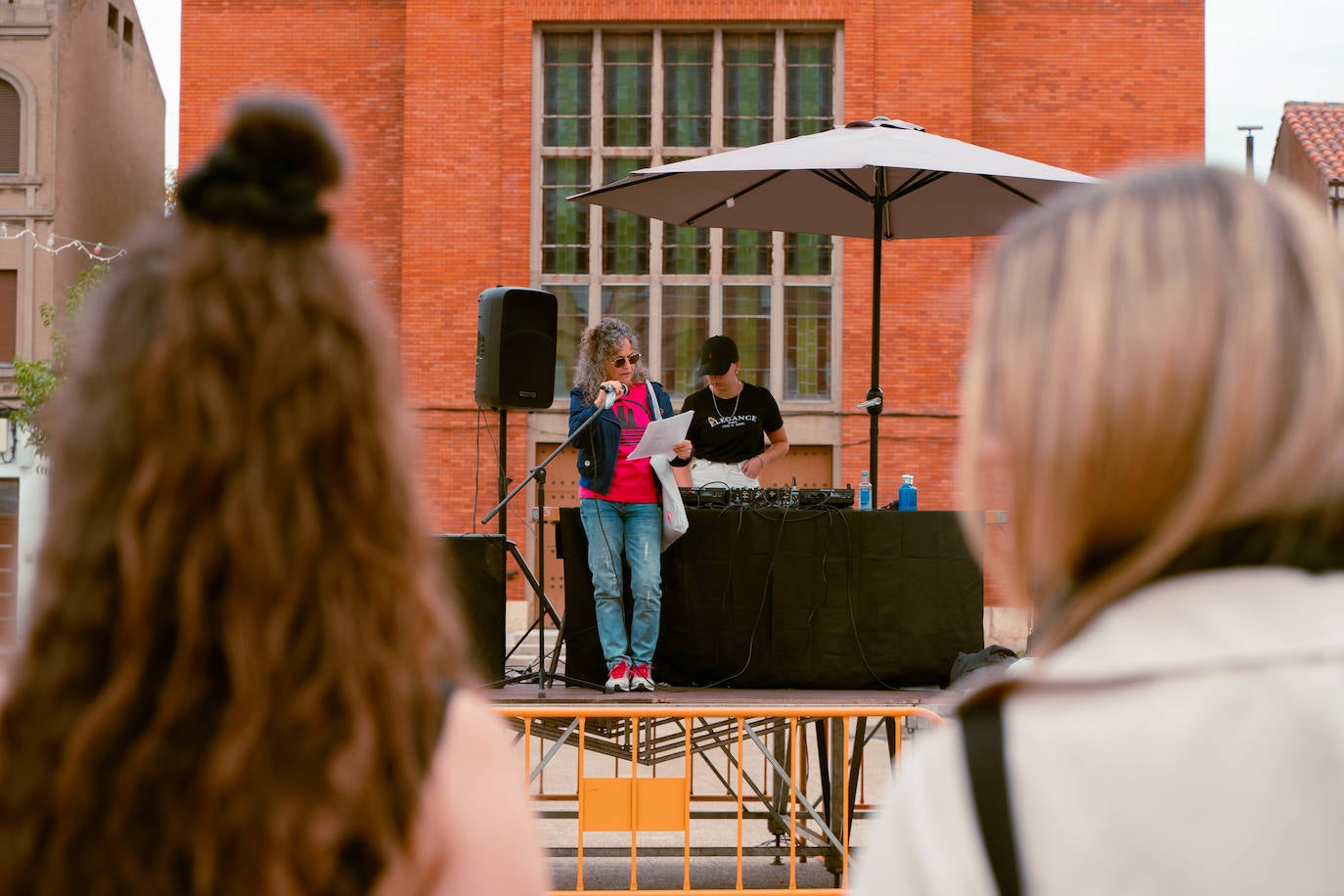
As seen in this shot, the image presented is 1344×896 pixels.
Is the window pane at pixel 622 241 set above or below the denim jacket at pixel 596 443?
above

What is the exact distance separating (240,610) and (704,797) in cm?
Answer: 759

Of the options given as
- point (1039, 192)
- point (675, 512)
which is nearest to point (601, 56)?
point (1039, 192)

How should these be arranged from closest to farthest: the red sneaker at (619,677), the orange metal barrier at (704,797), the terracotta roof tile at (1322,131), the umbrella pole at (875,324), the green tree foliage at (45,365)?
the orange metal barrier at (704,797)
the red sneaker at (619,677)
the umbrella pole at (875,324)
the green tree foliage at (45,365)
the terracotta roof tile at (1322,131)

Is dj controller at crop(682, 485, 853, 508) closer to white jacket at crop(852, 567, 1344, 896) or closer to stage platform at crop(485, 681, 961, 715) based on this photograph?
stage platform at crop(485, 681, 961, 715)

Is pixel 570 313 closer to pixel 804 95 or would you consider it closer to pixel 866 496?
pixel 804 95

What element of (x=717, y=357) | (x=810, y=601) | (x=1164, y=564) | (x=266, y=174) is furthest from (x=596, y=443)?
(x=1164, y=564)

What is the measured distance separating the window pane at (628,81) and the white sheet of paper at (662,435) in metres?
13.4

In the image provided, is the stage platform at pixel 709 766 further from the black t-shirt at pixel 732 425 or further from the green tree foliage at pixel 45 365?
the green tree foliage at pixel 45 365

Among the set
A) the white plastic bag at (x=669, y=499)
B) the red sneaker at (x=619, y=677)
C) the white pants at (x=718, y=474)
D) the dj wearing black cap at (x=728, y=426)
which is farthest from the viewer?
the dj wearing black cap at (x=728, y=426)

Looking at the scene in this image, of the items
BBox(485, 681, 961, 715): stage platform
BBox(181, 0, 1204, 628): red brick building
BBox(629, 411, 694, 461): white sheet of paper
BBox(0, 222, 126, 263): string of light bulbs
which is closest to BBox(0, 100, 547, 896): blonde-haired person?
BBox(485, 681, 961, 715): stage platform

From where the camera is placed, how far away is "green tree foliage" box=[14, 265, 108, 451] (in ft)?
70.9

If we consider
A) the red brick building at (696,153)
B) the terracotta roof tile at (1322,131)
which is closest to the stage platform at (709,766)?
the red brick building at (696,153)

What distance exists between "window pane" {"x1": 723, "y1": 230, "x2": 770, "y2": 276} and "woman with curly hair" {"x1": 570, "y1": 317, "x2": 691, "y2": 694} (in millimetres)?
12523

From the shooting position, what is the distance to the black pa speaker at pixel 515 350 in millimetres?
7688
